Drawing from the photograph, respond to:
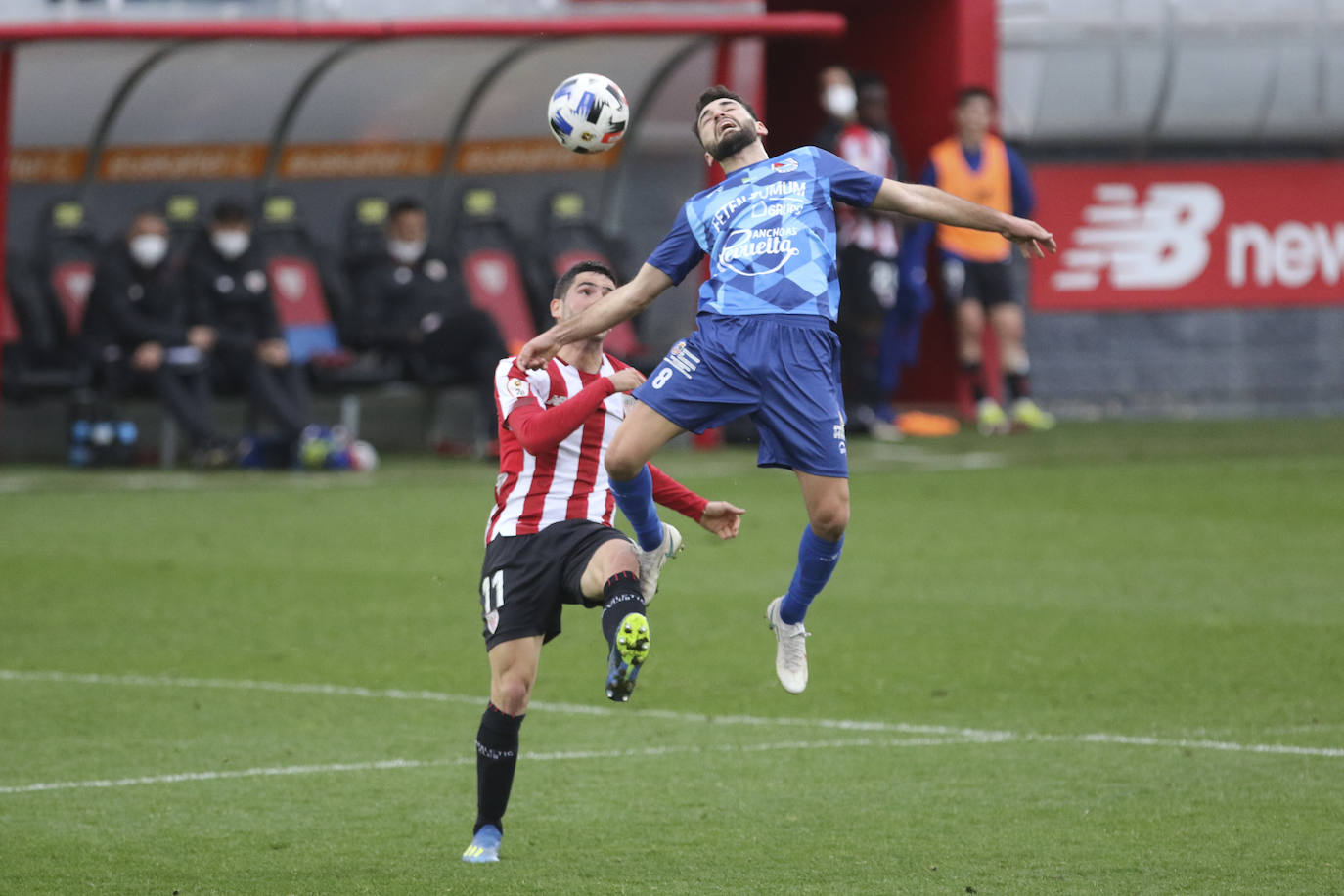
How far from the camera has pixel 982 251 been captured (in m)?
17.5

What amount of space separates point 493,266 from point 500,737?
11.7 m

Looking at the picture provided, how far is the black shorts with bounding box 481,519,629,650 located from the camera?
6.14m

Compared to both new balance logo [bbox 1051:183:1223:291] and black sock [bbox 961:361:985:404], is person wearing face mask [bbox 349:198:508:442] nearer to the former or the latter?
black sock [bbox 961:361:985:404]

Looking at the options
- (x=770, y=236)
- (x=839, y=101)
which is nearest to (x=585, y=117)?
(x=770, y=236)

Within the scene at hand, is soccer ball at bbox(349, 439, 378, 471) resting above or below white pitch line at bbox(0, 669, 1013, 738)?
below

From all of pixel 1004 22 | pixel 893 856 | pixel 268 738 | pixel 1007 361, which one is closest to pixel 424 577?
pixel 268 738

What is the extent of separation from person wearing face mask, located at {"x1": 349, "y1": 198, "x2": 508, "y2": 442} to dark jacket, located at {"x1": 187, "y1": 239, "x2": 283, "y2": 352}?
946 millimetres

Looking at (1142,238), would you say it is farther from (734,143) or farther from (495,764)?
(495,764)

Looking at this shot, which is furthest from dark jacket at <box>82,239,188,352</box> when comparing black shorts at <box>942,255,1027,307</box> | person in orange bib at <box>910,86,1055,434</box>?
black shorts at <box>942,255,1027,307</box>

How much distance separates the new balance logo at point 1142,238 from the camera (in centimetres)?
1938

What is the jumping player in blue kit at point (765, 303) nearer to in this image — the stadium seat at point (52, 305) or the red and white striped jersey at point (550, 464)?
the red and white striped jersey at point (550, 464)

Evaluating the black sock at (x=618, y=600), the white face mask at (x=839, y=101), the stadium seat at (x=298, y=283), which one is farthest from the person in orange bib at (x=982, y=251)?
the black sock at (x=618, y=600)

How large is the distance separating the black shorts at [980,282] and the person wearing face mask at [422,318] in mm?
4013

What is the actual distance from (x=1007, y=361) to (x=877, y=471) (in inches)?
99.6
